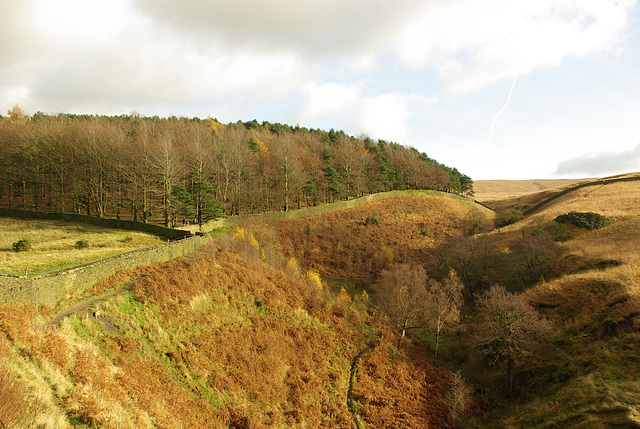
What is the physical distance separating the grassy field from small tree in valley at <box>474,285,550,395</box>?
30.5 meters

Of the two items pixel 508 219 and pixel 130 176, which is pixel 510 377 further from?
pixel 508 219

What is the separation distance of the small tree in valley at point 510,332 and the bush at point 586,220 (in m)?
29.5

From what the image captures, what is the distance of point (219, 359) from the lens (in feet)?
56.2

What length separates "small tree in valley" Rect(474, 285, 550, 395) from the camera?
20797 millimetres

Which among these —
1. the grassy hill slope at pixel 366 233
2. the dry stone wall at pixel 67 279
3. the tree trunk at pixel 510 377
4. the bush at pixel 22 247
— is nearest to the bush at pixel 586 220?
the grassy hill slope at pixel 366 233

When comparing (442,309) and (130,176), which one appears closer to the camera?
(442,309)

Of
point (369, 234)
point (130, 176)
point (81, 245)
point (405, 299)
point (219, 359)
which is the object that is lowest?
point (405, 299)

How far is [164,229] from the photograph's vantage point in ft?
112

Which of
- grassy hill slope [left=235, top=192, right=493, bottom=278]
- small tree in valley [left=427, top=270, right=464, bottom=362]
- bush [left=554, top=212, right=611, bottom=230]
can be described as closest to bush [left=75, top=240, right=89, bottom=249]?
grassy hill slope [left=235, top=192, right=493, bottom=278]

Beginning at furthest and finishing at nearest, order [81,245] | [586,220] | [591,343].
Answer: [586,220]
[81,245]
[591,343]

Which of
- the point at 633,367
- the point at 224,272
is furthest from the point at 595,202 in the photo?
the point at 224,272

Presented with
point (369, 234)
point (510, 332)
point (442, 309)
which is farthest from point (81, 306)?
point (369, 234)

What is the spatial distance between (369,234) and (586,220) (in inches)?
1216

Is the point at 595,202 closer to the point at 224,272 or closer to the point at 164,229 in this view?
the point at 224,272
